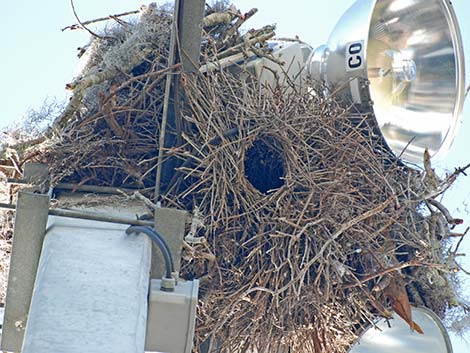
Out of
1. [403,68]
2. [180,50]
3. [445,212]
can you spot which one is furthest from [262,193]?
[403,68]

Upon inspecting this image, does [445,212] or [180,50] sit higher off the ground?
[180,50]

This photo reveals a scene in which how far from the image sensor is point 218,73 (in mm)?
2869

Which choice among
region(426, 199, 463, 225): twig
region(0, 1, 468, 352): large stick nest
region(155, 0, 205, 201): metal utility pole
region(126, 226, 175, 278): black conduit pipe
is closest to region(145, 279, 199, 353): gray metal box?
region(126, 226, 175, 278): black conduit pipe

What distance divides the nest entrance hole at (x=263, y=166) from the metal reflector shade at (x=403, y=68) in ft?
1.24

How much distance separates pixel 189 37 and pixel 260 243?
71 cm

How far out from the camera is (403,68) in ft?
11.0

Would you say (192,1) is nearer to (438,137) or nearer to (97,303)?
(97,303)

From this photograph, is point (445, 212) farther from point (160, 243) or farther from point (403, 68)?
point (160, 243)

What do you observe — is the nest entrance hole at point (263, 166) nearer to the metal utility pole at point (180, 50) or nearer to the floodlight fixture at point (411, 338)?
the metal utility pole at point (180, 50)

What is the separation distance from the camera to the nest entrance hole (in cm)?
307

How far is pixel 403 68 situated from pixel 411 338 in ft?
3.76

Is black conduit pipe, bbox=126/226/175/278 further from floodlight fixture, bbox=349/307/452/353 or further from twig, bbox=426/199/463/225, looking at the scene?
twig, bbox=426/199/463/225

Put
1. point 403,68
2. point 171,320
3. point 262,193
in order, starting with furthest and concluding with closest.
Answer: point 403,68
point 262,193
point 171,320

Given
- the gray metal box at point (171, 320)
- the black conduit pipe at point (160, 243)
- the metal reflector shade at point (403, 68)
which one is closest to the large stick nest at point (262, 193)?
the metal reflector shade at point (403, 68)
